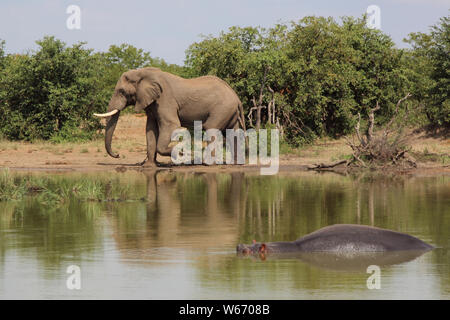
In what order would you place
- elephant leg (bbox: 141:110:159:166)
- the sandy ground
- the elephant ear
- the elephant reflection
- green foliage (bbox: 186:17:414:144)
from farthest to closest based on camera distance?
green foliage (bbox: 186:17:414:144), elephant leg (bbox: 141:110:159:166), the sandy ground, the elephant ear, the elephant reflection

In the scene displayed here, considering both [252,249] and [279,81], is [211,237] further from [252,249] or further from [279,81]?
[279,81]

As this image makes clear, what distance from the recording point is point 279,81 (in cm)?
2838

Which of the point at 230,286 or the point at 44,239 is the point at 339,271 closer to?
the point at 230,286

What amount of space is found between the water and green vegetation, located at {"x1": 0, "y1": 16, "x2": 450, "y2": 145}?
30.1ft

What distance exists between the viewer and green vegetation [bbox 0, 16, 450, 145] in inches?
1100

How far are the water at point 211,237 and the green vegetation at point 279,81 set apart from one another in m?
9.16

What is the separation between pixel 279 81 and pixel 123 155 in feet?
20.5

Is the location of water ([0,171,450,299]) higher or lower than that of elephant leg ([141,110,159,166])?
lower

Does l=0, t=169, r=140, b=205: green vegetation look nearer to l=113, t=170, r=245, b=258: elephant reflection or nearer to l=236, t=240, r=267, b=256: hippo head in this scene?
l=113, t=170, r=245, b=258: elephant reflection

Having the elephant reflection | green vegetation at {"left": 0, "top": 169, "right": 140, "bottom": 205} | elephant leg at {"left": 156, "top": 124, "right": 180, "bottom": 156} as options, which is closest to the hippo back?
the elephant reflection

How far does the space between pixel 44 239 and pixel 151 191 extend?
5.92 metres

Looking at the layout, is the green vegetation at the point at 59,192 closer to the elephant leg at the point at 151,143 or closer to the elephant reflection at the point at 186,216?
the elephant reflection at the point at 186,216

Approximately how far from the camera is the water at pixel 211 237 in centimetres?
805
